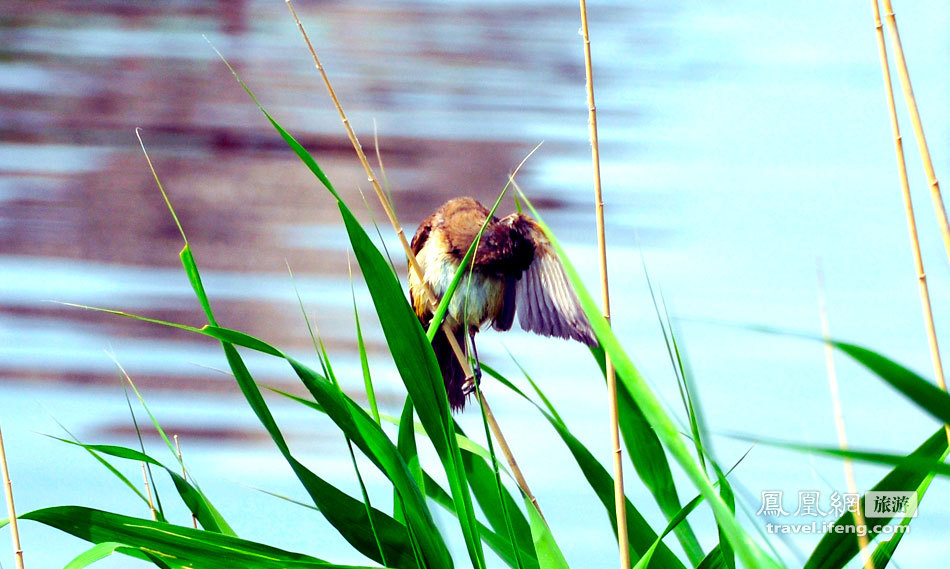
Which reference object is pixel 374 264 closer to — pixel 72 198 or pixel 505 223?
pixel 505 223

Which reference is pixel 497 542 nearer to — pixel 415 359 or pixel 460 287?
pixel 415 359

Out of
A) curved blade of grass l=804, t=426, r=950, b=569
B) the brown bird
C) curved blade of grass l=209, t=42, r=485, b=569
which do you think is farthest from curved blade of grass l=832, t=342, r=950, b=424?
the brown bird

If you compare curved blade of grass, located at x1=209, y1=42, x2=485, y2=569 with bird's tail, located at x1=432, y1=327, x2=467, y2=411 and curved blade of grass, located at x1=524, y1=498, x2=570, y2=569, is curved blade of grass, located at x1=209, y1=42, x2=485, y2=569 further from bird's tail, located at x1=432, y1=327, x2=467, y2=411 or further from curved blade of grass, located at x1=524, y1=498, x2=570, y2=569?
bird's tail, located at x1=432, y1=327, x2=467, y2=411

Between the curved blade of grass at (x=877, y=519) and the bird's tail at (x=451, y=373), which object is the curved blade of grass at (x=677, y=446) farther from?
the bird's tail at (x=451, y=373)

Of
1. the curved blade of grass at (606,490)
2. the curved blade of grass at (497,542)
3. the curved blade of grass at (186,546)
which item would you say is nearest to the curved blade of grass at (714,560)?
the curved blade of grass at (606,490)

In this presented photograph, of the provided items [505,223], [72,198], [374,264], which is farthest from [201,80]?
[374,264]

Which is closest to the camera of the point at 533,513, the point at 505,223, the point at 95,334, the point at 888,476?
the point at 888,476
